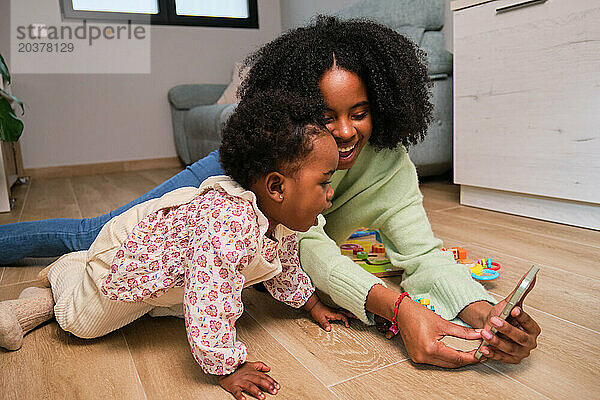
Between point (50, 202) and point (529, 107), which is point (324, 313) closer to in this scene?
point (529, 107)

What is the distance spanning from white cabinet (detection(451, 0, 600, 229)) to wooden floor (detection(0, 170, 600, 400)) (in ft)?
1.01

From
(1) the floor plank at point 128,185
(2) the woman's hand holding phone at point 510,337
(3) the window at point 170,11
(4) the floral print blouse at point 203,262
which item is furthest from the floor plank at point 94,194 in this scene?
(2) the woman's hand holding phone at point 510,337

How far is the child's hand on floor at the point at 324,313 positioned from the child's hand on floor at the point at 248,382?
0.20m

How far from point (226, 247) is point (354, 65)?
15.9 inches

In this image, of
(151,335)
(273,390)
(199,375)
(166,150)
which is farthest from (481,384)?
(166,150)

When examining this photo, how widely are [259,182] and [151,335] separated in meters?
0.36

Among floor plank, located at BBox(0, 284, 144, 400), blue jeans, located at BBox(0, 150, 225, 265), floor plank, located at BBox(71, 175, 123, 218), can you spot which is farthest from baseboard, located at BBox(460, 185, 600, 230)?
floor plank, located at BBox(71, 175, 123, 218)

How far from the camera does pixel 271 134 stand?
68 cm

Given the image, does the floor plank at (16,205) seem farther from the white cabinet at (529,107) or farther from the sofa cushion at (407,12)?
the sofa cushion at (407,12)

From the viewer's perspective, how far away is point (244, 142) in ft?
2.27

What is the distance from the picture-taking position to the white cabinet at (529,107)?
129 cm

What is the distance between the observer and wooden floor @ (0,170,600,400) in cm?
64

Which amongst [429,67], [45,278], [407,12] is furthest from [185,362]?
[407,12]

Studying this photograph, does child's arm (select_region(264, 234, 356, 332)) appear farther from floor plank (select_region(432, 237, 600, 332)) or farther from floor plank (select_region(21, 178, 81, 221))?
floor plank (select_region(21, 178, 81, 221))
